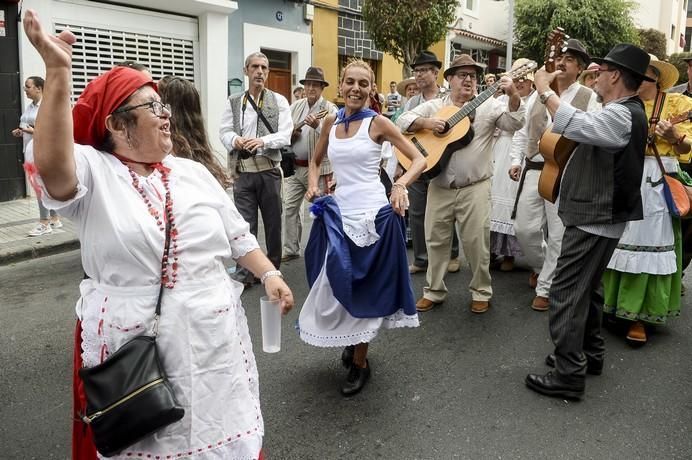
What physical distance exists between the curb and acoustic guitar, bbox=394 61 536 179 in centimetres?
420

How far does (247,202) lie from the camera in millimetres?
5477

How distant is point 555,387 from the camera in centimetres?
338

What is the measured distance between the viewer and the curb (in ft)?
20.5

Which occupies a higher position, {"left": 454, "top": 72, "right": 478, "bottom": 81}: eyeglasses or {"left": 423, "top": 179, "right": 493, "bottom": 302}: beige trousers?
{"left": 454, "top": 72, "right": 478, "bottom": 81}: eyeglasses

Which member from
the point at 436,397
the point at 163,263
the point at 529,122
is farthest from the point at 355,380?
the point at 529,122

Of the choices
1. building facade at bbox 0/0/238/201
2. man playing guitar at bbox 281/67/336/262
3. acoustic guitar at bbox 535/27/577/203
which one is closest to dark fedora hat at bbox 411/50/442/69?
man playing guitar at bbox 281/67/336/262

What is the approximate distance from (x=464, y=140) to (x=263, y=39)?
9210mm

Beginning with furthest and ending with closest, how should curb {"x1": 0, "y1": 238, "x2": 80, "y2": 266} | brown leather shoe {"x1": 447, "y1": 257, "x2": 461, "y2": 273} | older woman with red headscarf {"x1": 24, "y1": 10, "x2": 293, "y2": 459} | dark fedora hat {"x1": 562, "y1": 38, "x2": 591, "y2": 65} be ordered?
curb {"x1": 0, "y1": 238, "x2": 80, "y2": 266}
brown leather shoe {"x1": 447, "y1": 257, "x2": 461, "y2": 273}
dark fedora hat {"x1": 562, "y1": 38, "x2": 591, "y2": 65}
older woman with red headscarf {"x1": 24, "y1": 10, "x2": 293, "y2": 459}

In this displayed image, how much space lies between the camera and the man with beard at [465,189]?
4695 mm

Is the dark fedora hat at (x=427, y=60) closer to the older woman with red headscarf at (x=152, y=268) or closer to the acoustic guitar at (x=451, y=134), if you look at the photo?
the acoustic guitar at (x=451, y=134)

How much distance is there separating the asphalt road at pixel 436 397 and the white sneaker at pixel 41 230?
2.42 meters

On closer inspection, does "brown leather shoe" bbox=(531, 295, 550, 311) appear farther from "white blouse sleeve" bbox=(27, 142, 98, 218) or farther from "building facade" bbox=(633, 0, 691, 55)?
"building facade" bbox=(633, 0, 691, 55)

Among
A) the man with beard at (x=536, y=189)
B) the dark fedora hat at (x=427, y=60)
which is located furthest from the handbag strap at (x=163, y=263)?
the dark fedora hat at (x=427, y=60)

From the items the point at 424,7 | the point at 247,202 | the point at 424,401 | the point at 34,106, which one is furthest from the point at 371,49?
the point at 424,401
